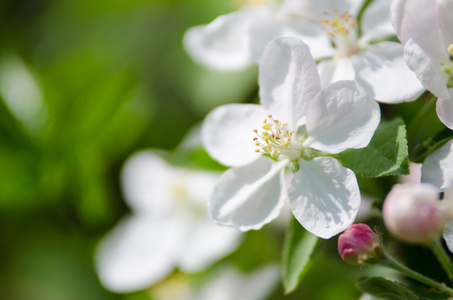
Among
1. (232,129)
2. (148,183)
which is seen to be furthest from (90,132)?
(232,129)

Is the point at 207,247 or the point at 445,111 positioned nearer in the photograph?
the point at 445,111

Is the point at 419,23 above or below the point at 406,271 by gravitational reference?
above

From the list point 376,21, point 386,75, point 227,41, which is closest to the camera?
point 386,75

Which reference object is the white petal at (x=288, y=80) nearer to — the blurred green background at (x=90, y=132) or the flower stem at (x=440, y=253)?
the flower stem at (x=440, y=253)

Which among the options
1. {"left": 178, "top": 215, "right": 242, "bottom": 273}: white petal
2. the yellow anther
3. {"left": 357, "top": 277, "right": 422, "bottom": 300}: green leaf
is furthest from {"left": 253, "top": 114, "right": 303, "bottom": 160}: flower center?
{"left": 178, "top": 215, "right": 242, "bottom": 273}: white petal

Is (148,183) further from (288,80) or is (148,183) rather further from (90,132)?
(288,80)

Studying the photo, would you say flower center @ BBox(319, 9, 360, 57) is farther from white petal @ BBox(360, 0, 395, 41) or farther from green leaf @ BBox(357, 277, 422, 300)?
green leaf @ BBox(357, 277, 422, 300)

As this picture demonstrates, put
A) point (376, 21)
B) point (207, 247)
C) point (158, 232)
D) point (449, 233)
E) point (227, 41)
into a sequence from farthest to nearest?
point (158, 232)
point (207, 247)
point (227, 41)
point (376, 21)
point (449, 233)
